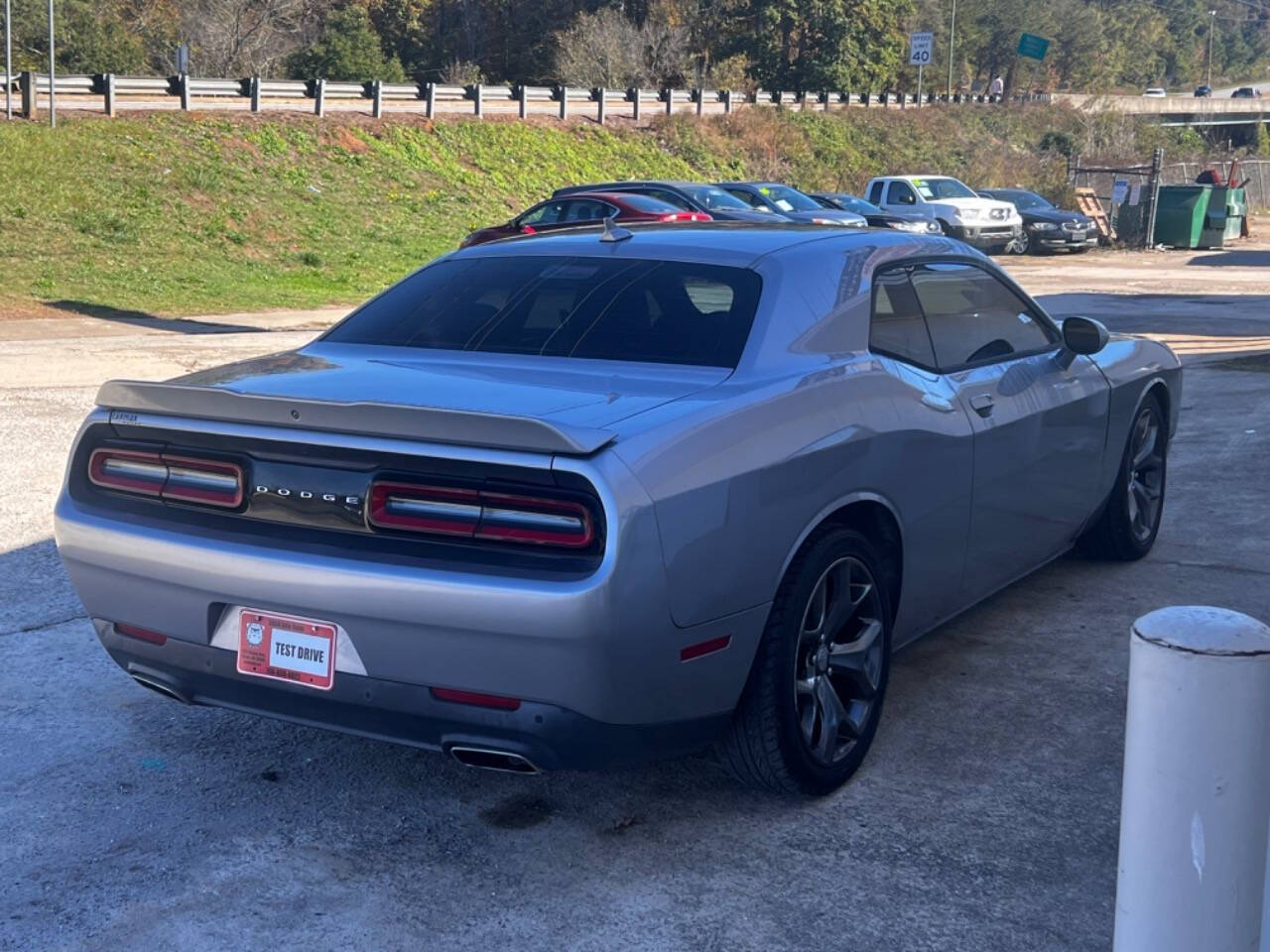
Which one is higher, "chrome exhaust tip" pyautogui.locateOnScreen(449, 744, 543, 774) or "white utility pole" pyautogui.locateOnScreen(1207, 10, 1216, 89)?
"white utility pole" pyautogui.locateOnScreen(1207, 10, 1216, 89)

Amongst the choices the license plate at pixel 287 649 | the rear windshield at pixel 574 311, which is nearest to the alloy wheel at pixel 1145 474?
the rear windshield at pixel 574 311

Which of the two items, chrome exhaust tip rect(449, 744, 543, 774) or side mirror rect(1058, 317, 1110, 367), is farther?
side mirror rect(1058, 317, 1110, 367)

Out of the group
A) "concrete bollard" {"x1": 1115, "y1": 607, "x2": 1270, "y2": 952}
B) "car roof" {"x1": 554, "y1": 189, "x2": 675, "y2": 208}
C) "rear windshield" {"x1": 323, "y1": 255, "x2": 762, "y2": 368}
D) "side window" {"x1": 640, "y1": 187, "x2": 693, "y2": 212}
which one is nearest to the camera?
"concrete bollard" {"x1": 1115, "y1": 607, "x2": 1270, "y2": 952}

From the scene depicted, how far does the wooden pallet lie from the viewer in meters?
34.9

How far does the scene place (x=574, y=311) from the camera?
4.56 m

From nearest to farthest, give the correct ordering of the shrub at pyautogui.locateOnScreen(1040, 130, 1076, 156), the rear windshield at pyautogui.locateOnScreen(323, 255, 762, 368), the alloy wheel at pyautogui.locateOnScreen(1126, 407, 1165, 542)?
1. the rear windshield at pyautogui.locateOnScreen(323, 255, 762, 368)
2. the alloy wheel at pyautogui.locateOnScreen(1126, 407, 1165, 542)
3. the shrub at pyautogui.locateOnScreen(1040, 130, 1076, 156)

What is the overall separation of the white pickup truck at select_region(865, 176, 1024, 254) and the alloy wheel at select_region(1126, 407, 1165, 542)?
23.8 m

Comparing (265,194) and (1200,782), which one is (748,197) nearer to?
(265,194)

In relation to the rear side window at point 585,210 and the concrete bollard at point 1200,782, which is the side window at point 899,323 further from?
the rear side window at point 585,210

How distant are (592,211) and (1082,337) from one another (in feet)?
50.9

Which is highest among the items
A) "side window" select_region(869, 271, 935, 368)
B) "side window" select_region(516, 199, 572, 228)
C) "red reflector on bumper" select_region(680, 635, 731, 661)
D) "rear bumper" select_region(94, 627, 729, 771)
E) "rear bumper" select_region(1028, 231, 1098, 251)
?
"side window" select_region(869, 271, 935, 368)

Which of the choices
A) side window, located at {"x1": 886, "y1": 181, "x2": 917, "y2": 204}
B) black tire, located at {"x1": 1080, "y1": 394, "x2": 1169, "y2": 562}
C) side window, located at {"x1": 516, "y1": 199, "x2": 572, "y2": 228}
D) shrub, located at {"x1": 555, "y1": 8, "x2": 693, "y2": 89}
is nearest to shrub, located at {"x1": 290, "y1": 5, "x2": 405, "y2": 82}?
shrub, located at {"x1": 555, "y1": 8, "x2": 693, "y2": 89}

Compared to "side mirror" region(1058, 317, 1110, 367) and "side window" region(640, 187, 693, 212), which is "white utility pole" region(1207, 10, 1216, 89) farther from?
"side mirror" region(1058, 317, 1110, 367)

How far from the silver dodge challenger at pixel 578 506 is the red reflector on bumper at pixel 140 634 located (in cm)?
2
